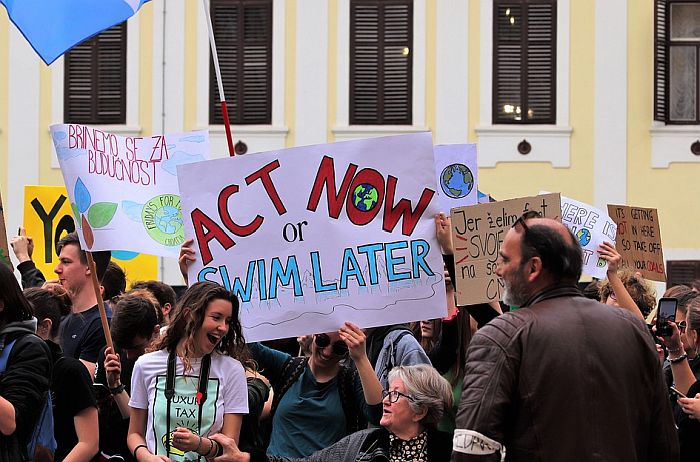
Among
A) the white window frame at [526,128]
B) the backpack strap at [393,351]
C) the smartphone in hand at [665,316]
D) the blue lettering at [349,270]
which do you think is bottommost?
the backpack strap at [393,351]

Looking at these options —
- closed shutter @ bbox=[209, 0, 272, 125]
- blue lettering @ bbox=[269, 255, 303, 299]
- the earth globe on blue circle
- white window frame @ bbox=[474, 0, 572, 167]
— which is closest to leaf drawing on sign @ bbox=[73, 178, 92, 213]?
blue lettering @ bbox=[269, 255, 303, 299]

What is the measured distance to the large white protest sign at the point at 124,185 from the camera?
7.93 meters

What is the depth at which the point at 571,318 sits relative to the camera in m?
4.74

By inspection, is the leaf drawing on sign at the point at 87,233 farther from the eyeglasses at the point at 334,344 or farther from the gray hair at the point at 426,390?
the gray hair at the point at 426,390

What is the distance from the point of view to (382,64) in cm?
1983

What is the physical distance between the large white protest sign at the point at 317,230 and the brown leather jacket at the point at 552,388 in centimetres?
188

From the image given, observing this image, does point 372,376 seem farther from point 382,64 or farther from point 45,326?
point 382,64

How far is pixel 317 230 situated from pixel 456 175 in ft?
11.0

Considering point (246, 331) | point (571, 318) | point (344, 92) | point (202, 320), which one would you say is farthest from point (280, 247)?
point (344, 92)

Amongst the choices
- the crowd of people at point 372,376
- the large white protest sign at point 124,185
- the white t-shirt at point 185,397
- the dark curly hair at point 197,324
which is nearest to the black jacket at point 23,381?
the crowd of people at point 372,376

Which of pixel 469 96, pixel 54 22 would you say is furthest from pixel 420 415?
pixel 469 96

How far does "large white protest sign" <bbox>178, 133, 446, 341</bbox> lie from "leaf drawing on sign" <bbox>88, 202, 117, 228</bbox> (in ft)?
4.07

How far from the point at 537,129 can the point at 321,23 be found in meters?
3.29

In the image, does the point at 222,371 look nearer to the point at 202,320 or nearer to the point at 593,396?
the point at 202,320
